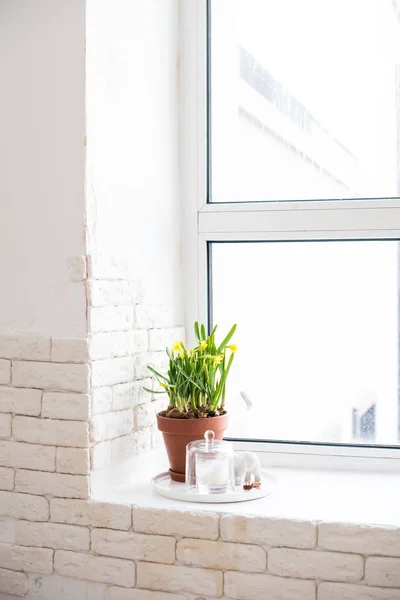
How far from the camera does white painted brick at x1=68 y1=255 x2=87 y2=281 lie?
171 cm

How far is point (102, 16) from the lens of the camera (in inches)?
70.7

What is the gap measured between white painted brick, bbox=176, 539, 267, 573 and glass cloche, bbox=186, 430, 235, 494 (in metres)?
0.12

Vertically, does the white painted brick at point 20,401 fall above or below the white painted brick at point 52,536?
above

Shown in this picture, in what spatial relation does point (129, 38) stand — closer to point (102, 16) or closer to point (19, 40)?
Answer: point (102, 16)

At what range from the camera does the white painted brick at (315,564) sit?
62.1 inches

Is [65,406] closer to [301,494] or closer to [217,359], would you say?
[217,359]

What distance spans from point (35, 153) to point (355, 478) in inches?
43.0

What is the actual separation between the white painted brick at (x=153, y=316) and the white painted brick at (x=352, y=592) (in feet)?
2.40

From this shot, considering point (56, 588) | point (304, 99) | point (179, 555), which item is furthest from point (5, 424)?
point (304, 99)

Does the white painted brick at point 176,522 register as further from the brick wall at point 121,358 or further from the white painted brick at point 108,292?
the white painted brick at point 108,292

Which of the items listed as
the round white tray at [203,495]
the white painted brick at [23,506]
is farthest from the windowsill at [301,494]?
the white painted brick at [23,506]

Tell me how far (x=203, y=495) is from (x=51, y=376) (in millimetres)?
423

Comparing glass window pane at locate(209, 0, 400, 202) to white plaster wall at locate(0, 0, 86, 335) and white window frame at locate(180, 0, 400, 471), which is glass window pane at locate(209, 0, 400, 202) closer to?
white window frame at locate(180, 0, 400, 471)

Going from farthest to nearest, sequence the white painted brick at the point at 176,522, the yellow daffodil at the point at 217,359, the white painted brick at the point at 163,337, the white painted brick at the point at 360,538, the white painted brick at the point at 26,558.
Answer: the white painted brick at the point at 163,337 → the yellow daffodil at the point at 217,359 → the white painted brick at the point at 26,558 → the white painted brick at the point at 176,522 → the white painted brick at the point at 360,538
